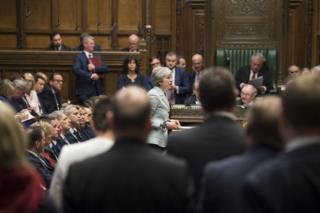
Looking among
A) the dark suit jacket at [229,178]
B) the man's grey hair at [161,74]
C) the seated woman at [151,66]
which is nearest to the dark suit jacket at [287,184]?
the dark suit jacket at [229,178]

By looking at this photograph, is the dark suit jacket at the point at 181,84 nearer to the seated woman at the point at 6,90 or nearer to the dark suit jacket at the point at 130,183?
the seated woman at the point at 6,90

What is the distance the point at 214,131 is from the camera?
2924mm

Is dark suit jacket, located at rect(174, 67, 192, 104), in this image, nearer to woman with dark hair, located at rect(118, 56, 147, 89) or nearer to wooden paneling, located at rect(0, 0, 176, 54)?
woman with dark hair, located at rect(118, 56, 147, 89)

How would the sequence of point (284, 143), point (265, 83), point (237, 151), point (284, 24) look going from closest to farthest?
point (284, 143), point (237, 151), point (265, 83), point (284, 24)

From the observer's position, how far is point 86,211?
2.51 metres

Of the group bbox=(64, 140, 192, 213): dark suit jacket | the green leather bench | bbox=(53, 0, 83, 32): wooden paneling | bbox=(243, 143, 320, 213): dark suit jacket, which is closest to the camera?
bbox=(243, 143, 320, 213): dark suit jacket

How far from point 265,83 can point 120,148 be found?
304 inches

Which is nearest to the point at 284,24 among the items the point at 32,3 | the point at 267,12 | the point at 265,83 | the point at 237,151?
the point at 267,12

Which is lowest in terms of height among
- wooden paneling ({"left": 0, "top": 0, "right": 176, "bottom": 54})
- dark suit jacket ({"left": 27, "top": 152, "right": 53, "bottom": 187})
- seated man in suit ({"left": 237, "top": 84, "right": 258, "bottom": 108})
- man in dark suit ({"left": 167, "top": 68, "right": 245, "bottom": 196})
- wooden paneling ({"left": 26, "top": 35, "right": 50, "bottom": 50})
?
dark suit jacket ({"left": 27, "top": 152, "right": 53, "bottom": 187})

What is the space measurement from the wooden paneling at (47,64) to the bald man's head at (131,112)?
7998 mm

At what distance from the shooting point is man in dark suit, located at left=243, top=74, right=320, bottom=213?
220cm

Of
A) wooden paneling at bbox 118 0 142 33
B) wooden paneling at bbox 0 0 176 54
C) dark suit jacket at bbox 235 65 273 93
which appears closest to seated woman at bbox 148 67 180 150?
dark suit jacket at bbox 235 65 273 93

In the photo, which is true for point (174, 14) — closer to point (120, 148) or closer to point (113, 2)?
point (113, 2)

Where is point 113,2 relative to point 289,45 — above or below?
above
